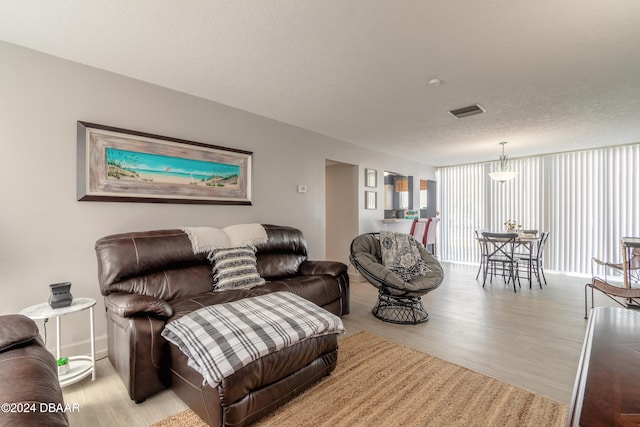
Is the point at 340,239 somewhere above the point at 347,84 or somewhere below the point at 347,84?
below

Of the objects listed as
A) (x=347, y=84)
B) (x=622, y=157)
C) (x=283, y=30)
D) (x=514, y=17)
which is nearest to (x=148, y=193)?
(x=283, y=30)

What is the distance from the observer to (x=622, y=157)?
5027 mm

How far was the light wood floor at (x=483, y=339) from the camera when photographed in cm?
178

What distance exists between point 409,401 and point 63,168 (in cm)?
306

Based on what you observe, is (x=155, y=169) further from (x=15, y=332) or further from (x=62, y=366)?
(x=15, y=332)

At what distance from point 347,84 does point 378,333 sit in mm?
2438

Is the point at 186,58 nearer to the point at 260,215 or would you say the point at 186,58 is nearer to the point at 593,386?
the point at 260,215

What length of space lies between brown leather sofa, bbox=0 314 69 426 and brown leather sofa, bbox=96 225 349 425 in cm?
51

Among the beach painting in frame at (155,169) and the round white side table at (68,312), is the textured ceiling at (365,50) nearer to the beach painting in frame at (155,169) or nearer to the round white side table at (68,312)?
the beach painting in frame at (155,169)

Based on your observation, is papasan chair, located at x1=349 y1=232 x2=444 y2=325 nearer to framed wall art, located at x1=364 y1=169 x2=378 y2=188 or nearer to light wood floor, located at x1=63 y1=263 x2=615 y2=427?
light wood floor, located at x1=63 y1=263 x2=615 y2=427

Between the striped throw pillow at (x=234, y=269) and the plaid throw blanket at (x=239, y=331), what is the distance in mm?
533

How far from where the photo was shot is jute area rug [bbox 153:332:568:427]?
162 cm

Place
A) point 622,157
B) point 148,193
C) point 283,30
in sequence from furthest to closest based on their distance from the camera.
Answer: point 622,157, point 148,193, point 283,30

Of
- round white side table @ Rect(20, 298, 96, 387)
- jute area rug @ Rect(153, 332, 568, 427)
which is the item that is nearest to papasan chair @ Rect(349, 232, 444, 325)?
jute area rug @ Rect(153, 332, 568, 427)
